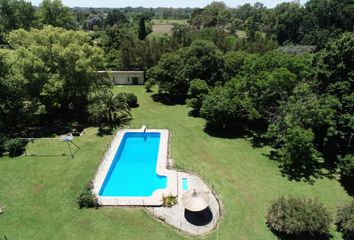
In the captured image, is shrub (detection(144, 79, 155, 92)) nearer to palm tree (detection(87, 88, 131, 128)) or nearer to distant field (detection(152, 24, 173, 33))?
palm tree (detection(87, 88, 131, 128))

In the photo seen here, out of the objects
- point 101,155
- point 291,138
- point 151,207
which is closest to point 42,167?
point 101,155

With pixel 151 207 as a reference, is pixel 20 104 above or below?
above

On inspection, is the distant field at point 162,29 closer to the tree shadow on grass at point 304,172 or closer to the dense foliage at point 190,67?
the dense foliage at point 190,67

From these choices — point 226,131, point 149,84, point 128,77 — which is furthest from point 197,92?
point 128,77

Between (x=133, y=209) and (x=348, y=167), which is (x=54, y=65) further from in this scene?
(x=348, y=167)

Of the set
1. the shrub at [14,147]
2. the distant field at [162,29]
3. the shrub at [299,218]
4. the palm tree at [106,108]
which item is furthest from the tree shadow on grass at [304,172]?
the distant field at [162,29]

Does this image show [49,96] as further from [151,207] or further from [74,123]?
[151,207]
